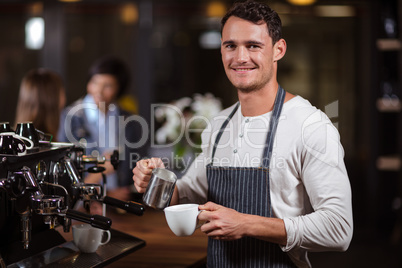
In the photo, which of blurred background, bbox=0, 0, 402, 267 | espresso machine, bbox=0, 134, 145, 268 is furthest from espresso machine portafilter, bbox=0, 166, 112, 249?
blurred background, bbox=0, 0, 402, 267

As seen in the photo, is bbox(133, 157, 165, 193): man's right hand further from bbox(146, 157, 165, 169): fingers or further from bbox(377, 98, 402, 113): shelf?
bbox(377, 98, 402, 113): shelf

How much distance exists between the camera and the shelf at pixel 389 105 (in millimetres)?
4297

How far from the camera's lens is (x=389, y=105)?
4.33 metres

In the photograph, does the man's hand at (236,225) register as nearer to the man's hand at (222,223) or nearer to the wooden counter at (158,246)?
the man's hand at (222,223)

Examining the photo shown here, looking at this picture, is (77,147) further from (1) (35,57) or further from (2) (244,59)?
(1) (35,57)

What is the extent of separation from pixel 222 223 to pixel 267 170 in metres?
0.23

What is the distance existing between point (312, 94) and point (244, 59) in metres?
3.41

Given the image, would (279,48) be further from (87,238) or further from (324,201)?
(87,238)

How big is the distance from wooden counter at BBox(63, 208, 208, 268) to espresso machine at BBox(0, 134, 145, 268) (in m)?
0.23

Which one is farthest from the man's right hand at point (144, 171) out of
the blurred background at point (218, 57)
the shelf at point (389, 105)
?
the shelf at point (389, 105)

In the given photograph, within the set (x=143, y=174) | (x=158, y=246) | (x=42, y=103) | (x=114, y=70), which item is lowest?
(x=158, y=246)

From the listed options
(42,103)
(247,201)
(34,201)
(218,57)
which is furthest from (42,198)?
(218,57)

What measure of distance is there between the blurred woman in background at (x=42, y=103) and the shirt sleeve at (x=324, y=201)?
5.60 feet

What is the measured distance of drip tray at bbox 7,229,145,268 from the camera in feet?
4.67
